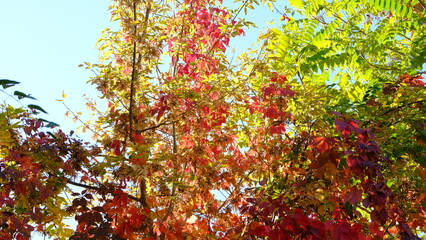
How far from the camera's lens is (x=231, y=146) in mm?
5109

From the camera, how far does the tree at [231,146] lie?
11.2 feet

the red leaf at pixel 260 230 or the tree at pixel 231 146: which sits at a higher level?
the tree at pixel 231 146

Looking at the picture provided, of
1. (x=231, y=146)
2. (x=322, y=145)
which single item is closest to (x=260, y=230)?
(x=322, y=145)

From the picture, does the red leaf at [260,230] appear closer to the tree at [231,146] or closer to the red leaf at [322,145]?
the tree at [231,146]

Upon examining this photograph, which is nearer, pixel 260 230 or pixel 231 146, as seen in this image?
pixel 260 230

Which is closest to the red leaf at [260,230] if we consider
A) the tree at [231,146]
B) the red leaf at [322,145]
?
the tree at [231,146]

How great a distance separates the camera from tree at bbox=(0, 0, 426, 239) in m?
3.40

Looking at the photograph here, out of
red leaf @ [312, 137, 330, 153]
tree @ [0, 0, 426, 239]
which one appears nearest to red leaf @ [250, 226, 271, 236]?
tree @ [0, 0, 426, 239]

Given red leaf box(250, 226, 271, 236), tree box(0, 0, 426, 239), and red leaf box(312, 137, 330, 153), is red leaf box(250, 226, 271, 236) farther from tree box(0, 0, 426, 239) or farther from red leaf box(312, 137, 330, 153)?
red leaf box(312, 137, 330, 153)

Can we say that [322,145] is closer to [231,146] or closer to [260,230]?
[260,230]

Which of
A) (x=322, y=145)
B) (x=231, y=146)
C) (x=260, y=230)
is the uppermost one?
(x=231, y=146)

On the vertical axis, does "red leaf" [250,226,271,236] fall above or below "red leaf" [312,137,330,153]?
below

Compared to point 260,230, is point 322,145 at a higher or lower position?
higher

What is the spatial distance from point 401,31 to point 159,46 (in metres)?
3.32
